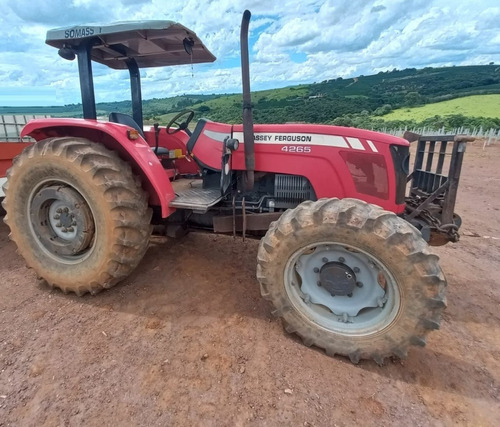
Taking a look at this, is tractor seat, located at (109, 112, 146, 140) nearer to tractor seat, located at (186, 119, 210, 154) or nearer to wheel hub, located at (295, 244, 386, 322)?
tractor seat, located at (186, 119, 210, 154)

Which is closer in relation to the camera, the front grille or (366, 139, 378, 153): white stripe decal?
(366, 139, 378, 153): white stripe decal

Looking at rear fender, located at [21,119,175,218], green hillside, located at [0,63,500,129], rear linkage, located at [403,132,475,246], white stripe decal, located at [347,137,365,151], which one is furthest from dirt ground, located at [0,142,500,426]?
green hillside, located at [0,63,500,129]

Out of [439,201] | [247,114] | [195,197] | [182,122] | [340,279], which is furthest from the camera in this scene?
[182,122]

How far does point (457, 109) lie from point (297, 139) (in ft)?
106

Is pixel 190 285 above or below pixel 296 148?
below

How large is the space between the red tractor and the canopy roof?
0.06ft

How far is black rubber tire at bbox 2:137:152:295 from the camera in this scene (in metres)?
2.77

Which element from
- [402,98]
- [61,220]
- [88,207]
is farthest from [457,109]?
[61,220]

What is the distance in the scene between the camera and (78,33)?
2873 mm

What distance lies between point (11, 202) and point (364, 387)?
10.7ft

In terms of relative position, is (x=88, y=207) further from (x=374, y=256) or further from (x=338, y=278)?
(x=374, y=256)

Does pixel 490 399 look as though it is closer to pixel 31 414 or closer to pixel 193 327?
pixel 193 327

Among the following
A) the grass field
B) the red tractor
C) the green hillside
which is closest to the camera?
the red tractor

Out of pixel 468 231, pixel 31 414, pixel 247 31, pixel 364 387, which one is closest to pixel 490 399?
pixel 364 387
